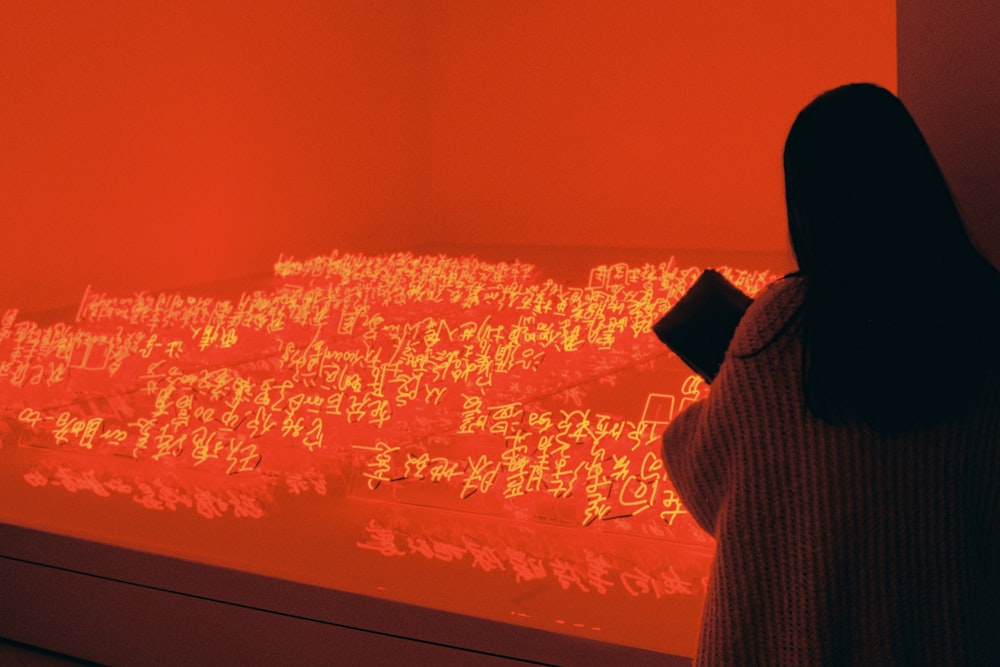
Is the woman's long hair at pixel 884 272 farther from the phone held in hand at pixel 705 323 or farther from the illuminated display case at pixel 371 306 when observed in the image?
the illuminated display case at pixel 371 306

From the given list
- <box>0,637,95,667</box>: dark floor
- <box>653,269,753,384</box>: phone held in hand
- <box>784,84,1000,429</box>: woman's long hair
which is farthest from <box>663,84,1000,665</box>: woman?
<box>0,637,95,667</box>: dark floor

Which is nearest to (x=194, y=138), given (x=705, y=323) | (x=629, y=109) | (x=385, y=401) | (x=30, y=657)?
(x=629, y=109)

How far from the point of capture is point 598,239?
836cm

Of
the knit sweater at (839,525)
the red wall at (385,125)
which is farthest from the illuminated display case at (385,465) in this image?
the red wall at (385,125)

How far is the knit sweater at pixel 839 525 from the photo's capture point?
1.02 metres

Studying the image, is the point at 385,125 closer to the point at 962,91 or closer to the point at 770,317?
the point at 962,91

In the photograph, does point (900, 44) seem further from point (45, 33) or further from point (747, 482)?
point (45, 33)

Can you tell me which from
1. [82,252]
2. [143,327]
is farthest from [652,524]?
[82,252]

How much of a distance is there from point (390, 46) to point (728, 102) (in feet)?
9.05

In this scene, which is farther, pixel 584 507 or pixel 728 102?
pixel 728 102

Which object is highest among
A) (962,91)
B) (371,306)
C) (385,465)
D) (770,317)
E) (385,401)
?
(371,306)

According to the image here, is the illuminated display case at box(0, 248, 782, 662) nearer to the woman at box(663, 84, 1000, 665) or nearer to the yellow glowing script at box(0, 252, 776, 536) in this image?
the yellow glowing script at box(0, 252, 776, 536)

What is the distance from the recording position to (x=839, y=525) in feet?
3.40

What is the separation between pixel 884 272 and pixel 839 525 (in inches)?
10.1
